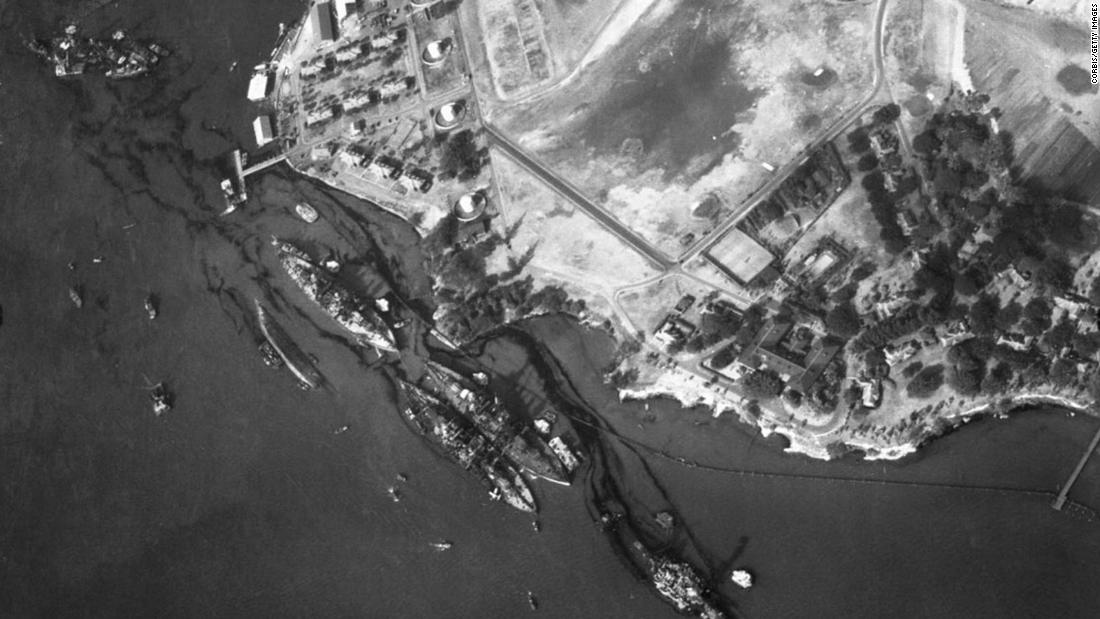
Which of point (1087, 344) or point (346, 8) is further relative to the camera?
point (346, 8)

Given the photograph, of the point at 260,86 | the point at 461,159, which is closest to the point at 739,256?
the point at 461,159

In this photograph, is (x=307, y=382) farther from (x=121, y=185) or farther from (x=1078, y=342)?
(x=1078, y=342)

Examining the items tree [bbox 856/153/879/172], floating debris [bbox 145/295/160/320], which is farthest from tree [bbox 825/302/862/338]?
floating debris [bbox 145/295/160/320]

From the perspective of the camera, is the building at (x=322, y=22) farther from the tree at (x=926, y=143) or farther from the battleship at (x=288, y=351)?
the tree at (x=926, y=143)

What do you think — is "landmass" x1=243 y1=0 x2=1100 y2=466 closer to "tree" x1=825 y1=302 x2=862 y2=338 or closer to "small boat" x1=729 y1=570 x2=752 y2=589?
"tree" x1=825 y1=302 x2=862 y2=338

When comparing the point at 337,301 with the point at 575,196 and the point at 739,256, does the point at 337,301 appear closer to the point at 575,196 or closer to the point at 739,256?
the point at 575,196
